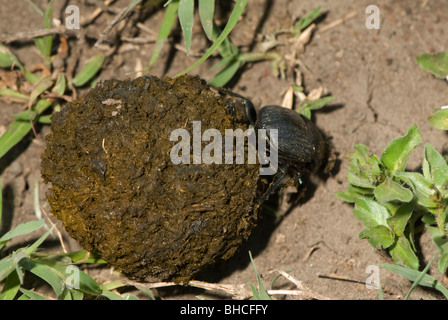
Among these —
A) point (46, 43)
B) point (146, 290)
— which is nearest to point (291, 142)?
point (146, 290)

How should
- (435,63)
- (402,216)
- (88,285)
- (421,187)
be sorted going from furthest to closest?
(435,63)
(88,285)
(402,216)
(421,187)

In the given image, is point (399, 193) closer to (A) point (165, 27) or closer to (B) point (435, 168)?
(B) point (435, 168)

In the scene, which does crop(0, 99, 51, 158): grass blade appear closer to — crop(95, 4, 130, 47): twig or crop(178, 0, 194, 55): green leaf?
crop(95, 4, 130, 47): twig

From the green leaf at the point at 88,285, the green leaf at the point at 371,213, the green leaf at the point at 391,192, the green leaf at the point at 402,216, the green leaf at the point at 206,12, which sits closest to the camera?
the green leaf at the point at 391,192

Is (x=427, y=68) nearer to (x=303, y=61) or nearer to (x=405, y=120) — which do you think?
(x=405, y=120)

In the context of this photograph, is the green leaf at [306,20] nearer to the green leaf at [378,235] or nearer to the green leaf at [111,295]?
the green leaf at [378,235]

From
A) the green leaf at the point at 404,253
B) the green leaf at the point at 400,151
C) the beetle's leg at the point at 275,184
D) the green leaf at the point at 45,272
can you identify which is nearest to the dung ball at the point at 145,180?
the beetle's leg at the point at 275,184
